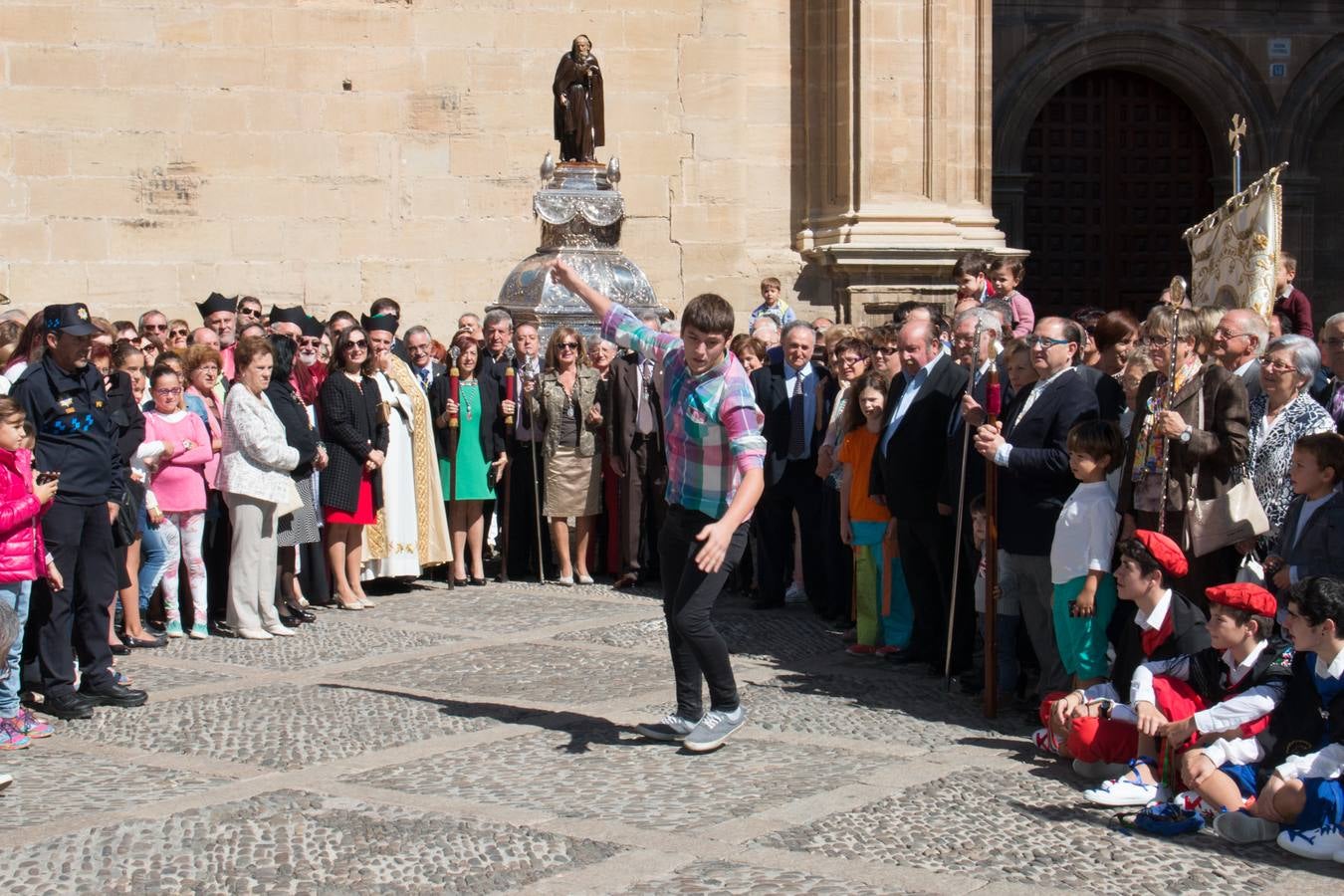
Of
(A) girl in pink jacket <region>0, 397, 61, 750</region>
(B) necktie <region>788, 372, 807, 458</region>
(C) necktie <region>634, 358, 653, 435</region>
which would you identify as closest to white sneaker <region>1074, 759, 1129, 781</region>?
(A) girl in pink jacket <region>0, 397, 61, 750</region>

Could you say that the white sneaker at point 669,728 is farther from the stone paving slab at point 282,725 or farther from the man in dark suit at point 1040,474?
the man in dark suit at point 1040,474

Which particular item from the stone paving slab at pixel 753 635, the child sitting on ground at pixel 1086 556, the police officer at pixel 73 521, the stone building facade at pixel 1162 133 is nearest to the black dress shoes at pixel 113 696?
the police officer at pixel 73 521

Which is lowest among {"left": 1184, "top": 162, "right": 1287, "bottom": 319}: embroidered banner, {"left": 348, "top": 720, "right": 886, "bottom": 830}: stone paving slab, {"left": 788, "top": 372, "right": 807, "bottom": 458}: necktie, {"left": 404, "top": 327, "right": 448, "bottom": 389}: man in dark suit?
{"left": 348, "top": 720, "right": 886, "bottom": 830}: stone paving slab

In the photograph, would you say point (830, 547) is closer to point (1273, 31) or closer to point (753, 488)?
point (753, 488)

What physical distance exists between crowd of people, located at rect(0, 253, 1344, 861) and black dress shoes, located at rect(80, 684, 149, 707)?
0.06ft

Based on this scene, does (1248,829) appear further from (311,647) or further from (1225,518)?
(311,647)

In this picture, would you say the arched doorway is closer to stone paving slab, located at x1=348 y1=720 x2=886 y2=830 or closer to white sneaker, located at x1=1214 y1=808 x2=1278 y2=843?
stone paving slab, located at x1=348 y1=720 x2=886 y2=830

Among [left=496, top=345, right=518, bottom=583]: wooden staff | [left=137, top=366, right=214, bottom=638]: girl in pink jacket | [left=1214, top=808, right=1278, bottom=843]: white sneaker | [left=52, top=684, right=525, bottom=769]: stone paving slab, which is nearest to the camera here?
[left=1214, top=808, right=1278, bottom=843]: white sneaker

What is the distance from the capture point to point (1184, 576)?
24.2ft

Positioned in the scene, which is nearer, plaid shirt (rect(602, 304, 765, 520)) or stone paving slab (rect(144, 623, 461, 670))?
plaid shirt (rect(602, 304, 765, 520))

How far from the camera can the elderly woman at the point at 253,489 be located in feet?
33.6

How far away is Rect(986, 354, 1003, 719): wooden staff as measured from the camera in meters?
7.90

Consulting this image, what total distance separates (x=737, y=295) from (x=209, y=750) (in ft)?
36.0

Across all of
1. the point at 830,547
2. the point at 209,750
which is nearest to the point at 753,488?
the point at 209,750
